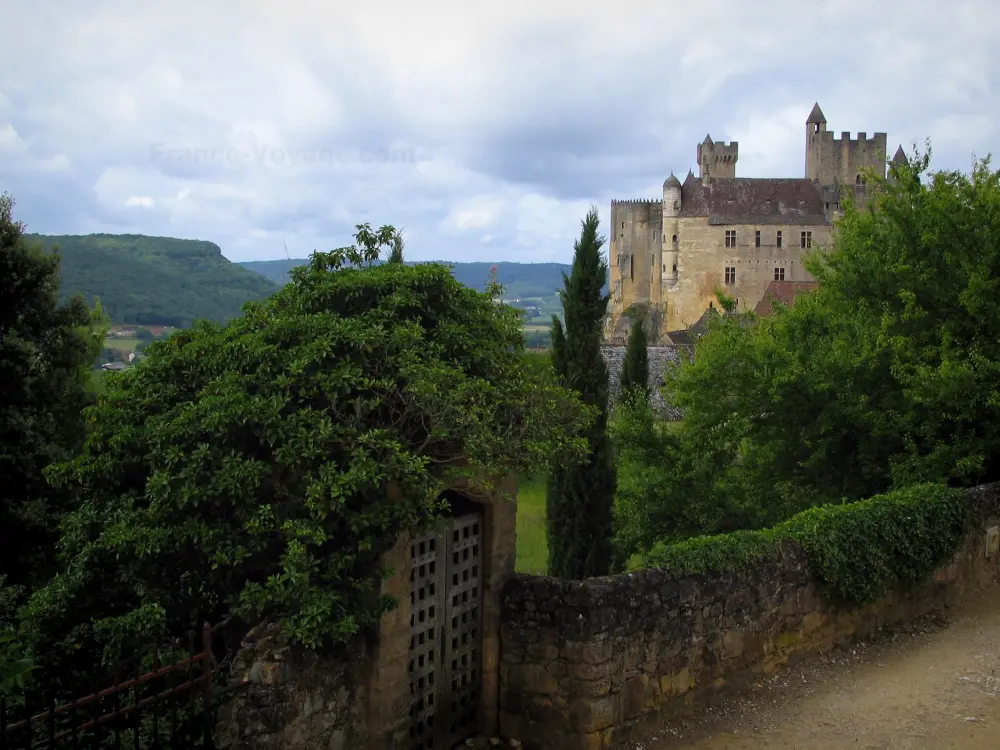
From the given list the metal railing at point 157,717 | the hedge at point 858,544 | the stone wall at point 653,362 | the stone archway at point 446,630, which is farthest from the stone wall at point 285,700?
the stone wall at point 653,362

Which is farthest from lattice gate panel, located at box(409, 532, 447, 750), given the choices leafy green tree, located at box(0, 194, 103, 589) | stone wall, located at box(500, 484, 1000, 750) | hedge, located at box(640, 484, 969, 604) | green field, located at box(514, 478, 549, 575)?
green field, located at box(514, 478, 549, 575)

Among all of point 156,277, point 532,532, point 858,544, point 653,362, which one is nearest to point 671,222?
point 653,362

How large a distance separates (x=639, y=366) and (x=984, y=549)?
18034mm

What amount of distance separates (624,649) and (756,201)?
3076 inches

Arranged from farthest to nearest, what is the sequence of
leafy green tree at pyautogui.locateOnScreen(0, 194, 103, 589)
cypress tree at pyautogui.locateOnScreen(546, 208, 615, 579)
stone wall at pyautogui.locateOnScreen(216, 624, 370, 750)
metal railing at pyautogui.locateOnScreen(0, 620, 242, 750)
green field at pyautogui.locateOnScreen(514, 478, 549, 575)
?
green field at pyautogui.locateOnScreen(514, 478, 549, 575), cypress tree at pyautogui.locateOnScreen(546, 208, 615, 579), leafy green tree at pyautogui.locateOnScreen(0, 194, 103, 589), stone wall at pyautogui.locateOnScreen(216, 624, 370, 750), metal railing at pyautogui.locateOnScreen(0, 620, 242, 750)

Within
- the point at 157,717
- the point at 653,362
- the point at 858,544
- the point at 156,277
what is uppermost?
the point at 156,277

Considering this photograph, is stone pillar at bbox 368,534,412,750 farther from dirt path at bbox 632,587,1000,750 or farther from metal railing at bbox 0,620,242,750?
dirt path at bbox 632,587,1000,750

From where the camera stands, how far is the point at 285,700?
7262 millimetres

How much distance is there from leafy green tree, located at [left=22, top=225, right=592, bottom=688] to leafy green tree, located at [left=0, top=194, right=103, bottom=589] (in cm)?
320

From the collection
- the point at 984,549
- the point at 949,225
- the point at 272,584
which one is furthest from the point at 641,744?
the point at 949,225

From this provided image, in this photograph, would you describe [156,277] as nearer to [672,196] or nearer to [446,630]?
[672,196]

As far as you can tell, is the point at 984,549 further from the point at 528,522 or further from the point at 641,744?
the point at 528,522

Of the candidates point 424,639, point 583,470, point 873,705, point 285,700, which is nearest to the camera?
point 285,700

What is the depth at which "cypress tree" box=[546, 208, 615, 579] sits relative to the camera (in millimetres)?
21188
